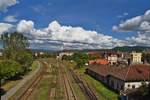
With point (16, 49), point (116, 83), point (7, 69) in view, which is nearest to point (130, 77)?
point (116, 83)

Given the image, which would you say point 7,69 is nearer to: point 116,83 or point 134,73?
point 116,83

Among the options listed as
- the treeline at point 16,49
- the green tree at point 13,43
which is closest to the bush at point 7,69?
the treeline at point 16,49

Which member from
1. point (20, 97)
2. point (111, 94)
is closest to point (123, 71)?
point (111, 94)

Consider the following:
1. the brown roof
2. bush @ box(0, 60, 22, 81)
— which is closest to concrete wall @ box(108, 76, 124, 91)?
the brown roof

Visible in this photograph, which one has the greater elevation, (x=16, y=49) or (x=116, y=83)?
(x=16, y=49)

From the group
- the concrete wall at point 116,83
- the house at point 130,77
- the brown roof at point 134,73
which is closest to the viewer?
the house at point 130,77

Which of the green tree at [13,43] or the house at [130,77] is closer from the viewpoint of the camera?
the house at [130,77]

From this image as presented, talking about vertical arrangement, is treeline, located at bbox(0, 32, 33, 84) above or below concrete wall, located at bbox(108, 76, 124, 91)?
above

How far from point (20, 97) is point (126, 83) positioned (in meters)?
17.1

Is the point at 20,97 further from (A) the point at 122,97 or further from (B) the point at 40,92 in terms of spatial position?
(A) the point at 122,97

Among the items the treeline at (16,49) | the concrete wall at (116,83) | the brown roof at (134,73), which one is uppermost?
the treeline at (16,49)

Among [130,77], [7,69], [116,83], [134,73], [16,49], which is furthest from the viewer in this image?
[16,49]

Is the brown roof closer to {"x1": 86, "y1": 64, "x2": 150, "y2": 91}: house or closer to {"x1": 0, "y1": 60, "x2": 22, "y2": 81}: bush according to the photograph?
{"x1": 86, "y1": 64, "x2": 150, "y2": 91}: house

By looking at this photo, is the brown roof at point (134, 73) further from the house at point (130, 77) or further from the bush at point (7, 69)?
the bush at point (7, 69)
